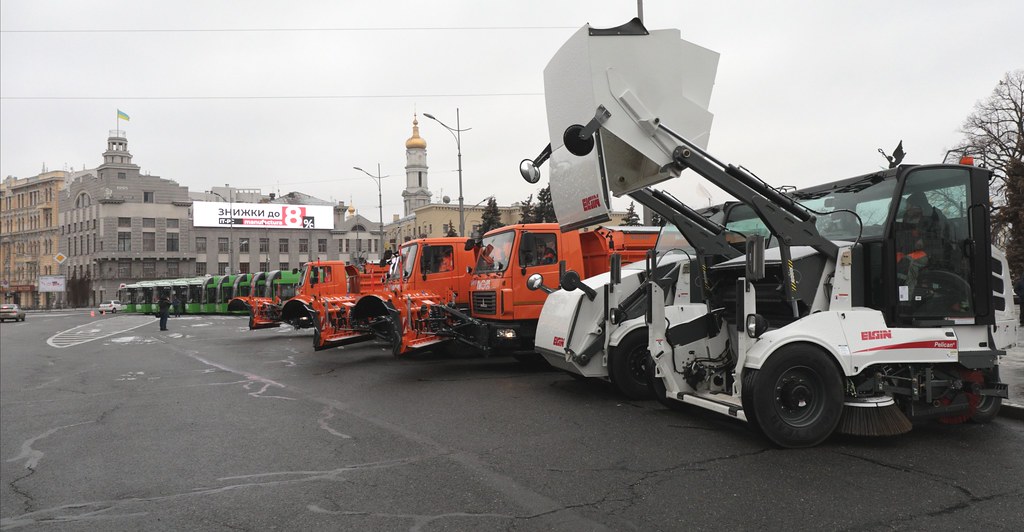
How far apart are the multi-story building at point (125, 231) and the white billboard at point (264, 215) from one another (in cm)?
470

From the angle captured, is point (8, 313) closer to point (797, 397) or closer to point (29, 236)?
point (797, 397)

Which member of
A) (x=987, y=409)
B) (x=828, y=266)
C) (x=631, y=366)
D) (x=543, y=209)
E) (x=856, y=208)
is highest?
(x=543, y=209)

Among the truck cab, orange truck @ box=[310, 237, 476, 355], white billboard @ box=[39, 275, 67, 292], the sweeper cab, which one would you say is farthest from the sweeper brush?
white billboard @ box=[39, 275, 67, 292]

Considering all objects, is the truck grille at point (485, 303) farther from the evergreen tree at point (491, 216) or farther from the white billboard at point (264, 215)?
the white billboard at point (264, 215)

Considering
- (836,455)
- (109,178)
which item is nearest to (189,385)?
(836,455)

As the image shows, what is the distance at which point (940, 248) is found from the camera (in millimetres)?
6340

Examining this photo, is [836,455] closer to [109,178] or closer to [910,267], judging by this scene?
[910,267]

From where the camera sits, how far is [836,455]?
5.87 m

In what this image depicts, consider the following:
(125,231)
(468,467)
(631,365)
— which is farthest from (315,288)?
(125,231)

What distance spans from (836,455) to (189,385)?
10127mm

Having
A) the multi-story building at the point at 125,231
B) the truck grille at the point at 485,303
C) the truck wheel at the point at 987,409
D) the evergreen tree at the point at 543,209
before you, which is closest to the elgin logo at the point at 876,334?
the truck wheel at the point at 987,409

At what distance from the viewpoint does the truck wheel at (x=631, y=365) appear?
849 centimetres

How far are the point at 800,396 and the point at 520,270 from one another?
6338mm

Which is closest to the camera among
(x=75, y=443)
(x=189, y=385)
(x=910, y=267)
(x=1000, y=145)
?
(x=910, y=267)
